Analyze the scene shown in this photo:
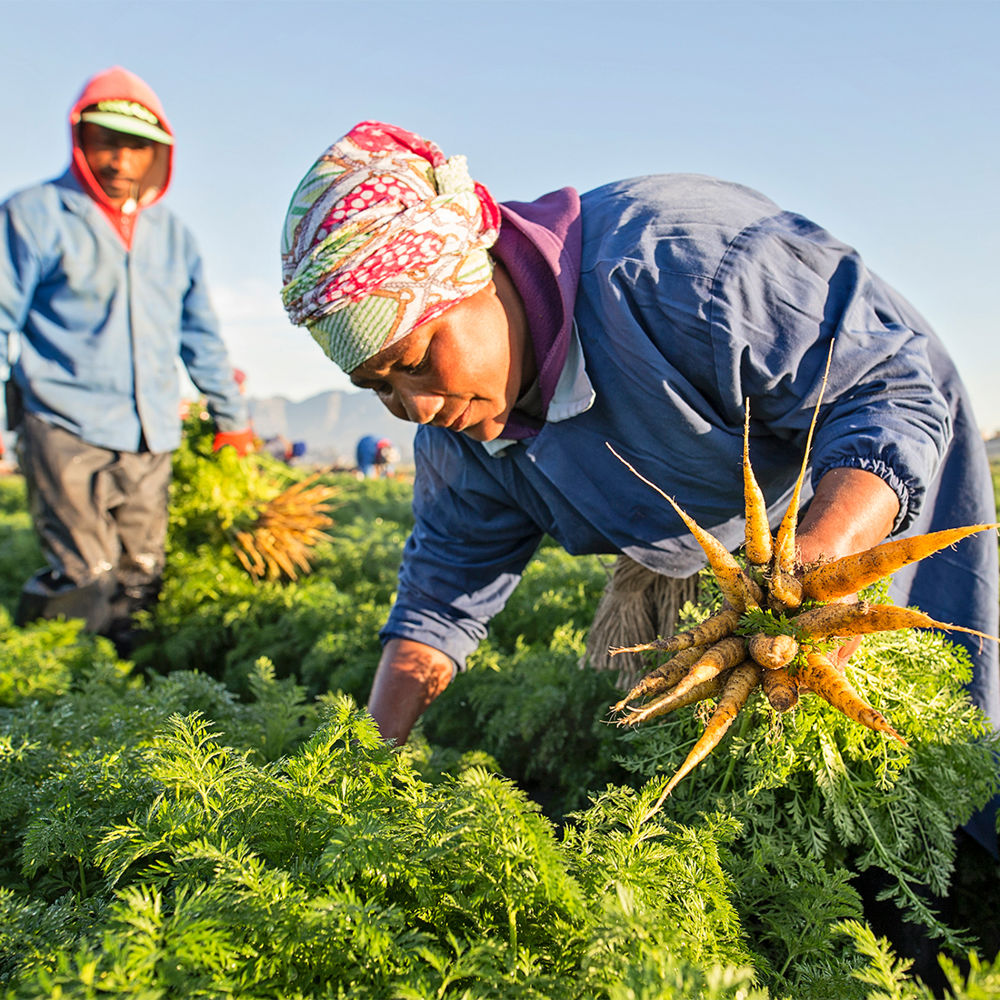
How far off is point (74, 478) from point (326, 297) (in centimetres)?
309

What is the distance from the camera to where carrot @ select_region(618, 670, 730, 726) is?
135 cm

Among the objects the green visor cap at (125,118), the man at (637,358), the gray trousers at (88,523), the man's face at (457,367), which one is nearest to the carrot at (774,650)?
the man at (637,358)

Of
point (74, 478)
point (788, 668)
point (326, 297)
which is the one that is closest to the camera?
point (788, 668)

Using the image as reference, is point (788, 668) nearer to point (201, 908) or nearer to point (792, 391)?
point (792, 391)

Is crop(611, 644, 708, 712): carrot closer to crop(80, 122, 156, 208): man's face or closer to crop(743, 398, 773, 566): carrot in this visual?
crop(743, 398, 773, 566): carrot

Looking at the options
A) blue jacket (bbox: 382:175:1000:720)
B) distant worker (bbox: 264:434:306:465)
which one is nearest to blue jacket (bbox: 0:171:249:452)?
blue jacket (bbox: 382:175:1000:720)

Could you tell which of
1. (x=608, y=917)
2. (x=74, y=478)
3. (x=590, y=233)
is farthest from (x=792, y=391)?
(x=74, y=478)

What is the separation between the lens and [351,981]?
1.14 meters

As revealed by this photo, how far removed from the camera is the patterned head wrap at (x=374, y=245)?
1.88 metres

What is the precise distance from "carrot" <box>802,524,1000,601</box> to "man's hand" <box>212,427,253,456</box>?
176 inches

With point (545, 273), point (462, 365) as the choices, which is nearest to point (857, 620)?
point (462, 365)

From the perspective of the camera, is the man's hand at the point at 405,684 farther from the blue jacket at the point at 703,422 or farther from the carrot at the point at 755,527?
the carrot at the point at 755,527

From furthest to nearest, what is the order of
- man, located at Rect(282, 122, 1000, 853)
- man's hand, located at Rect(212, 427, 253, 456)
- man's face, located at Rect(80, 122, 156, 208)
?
1. man's hand, located at Rect(212, 427, 253, 456)
2. man's face, located at Rect(80, 122, 156, 208)
3. man, located at Rect(282, 122, 1000, 853)

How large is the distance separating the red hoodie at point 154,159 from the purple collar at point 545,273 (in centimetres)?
313
